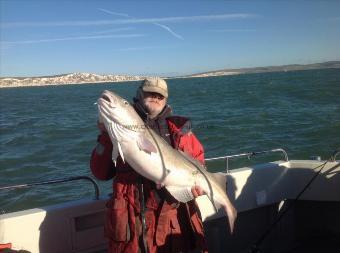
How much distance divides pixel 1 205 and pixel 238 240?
8.41m

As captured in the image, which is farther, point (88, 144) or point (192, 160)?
point (88, 144)

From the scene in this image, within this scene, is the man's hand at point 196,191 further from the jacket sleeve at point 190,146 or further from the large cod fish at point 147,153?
the jacket sleeve at point 190,146

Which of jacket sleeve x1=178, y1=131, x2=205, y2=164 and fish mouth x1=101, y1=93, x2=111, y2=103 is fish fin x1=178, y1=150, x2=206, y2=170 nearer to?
jacket sleeve x1=178, y1=131, x2=205, y2=164

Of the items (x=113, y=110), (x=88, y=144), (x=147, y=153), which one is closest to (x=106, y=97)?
(x=113, y=110)

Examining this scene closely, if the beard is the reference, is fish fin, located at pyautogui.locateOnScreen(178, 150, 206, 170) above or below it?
below

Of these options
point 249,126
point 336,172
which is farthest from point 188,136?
point 249,126

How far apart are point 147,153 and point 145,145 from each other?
0.24 feet

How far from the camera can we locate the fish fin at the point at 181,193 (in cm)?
382

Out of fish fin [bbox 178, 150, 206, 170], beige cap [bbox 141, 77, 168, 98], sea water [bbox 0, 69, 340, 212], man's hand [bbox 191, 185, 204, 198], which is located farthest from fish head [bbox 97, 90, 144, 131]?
sea water [bbox 0, 69, 340, 212]

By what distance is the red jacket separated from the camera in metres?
3.76

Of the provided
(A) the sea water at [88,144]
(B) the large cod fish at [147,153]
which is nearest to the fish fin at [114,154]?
Answer: (B) the large cod fish at [147,153]

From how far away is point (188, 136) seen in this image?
4.06 meters

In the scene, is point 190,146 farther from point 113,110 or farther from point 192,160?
point 113,110

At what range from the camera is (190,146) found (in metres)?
4.10
